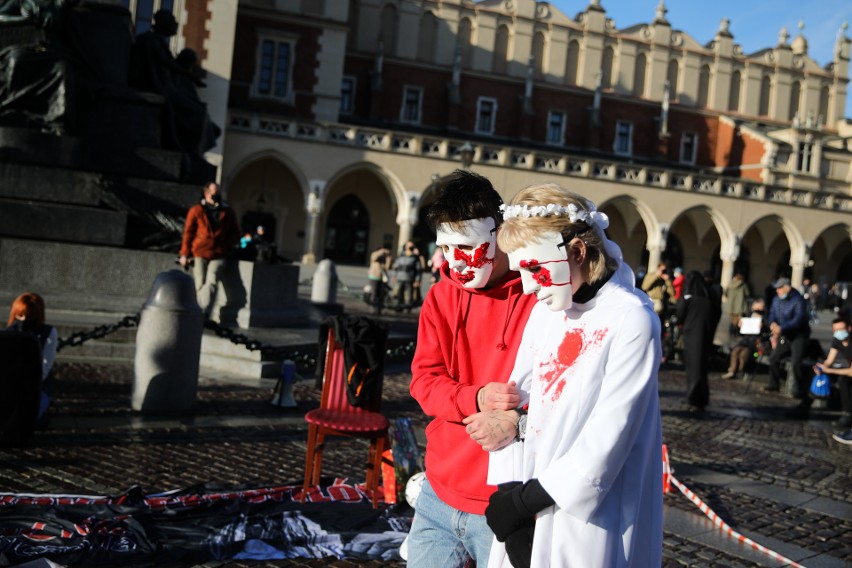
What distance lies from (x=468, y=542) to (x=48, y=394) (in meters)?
4.33

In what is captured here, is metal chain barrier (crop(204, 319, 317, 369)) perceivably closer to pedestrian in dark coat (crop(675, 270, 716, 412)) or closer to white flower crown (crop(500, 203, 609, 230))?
pedestrian in dark coat (crop(675, 270, 716, 412))

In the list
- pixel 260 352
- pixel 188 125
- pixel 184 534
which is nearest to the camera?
pixel 184 534

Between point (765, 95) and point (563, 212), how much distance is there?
160ft

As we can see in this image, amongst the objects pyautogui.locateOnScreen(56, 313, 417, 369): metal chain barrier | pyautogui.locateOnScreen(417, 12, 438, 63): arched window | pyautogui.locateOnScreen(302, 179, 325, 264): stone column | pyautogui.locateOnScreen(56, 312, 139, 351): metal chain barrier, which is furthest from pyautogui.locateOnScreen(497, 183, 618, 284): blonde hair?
pyautogui.locateOnScreen(417, 12, 438, 63): arched window

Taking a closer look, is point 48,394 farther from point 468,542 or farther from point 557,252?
point 557,252

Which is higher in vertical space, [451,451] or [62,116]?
[62,116]

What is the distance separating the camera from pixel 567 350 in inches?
78.2

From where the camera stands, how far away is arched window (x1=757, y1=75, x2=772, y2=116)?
150ft

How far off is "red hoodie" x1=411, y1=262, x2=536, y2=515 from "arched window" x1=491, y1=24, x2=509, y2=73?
4055 cm

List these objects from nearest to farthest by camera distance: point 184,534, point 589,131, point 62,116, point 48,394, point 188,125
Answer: point 184,534, point 48,394, point 62,116, point 188,125, point 589,131

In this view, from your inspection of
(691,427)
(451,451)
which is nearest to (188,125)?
(691,427)

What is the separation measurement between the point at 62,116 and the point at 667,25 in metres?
40.6

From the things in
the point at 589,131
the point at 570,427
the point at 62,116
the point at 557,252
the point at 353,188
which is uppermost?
the point at 589,131

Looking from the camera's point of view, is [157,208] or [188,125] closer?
[157,208]
